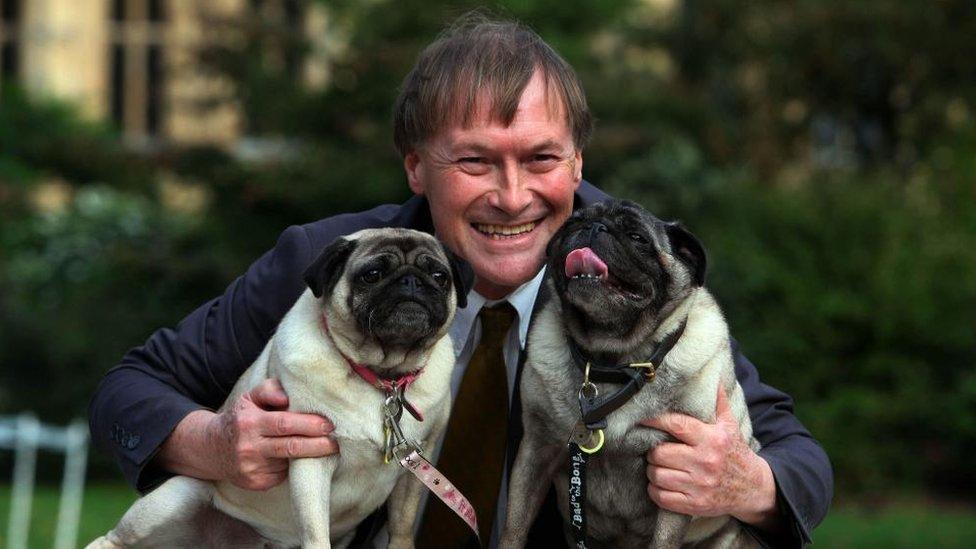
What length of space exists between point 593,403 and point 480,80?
103 cm

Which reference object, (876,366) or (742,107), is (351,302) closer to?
(876,366)

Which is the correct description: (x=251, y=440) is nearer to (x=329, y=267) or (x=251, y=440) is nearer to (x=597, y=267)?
(x=329, y=267)

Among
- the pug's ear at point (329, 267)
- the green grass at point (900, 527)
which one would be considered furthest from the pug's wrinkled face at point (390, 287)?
the green grass at point (900, 527)

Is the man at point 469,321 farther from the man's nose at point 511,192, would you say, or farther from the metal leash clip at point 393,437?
the metal leash clip at point 393,437

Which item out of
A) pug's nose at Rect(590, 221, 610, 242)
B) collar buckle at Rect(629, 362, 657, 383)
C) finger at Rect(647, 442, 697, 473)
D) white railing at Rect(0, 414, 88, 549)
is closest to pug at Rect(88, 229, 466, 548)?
pug's nose at Rect(590, 221, 610, 242)

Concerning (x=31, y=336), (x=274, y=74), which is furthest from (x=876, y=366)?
(x=31, y=336)

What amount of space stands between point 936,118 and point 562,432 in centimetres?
1337

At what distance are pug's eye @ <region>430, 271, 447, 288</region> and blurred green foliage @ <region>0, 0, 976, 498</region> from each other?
788 cm

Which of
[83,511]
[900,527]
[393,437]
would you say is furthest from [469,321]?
[900,527]

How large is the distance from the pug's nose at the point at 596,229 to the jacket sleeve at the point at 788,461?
0.72m

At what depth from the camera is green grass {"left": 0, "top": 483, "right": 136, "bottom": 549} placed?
10133mm

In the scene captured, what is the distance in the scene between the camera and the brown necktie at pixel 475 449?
13.9 feet

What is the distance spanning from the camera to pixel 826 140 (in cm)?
1736

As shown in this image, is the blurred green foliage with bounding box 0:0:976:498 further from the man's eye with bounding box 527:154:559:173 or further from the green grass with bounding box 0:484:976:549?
the man's eye with bounding box 527:154:559:173
